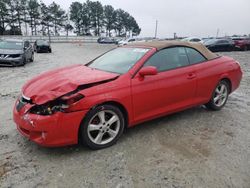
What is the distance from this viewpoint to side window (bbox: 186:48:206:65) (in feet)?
15.8

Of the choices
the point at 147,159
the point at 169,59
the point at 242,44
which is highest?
the point at 169,59

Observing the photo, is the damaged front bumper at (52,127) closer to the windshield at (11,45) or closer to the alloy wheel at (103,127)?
the alloy wheel at (103,127)

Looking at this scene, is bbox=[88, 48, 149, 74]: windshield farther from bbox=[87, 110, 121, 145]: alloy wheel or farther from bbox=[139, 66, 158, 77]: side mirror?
bbox=[87, 110, 121, 145]: alloy wheel

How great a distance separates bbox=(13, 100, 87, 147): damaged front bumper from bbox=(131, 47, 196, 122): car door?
987 mm

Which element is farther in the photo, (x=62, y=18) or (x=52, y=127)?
(x=62, y=18)

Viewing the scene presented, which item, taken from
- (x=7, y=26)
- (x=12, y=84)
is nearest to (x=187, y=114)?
(x=12, y=84)

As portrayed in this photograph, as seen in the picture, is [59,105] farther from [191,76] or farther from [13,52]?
[13,52]

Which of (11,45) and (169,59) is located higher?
(169,59)

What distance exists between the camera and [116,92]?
12.1 ft

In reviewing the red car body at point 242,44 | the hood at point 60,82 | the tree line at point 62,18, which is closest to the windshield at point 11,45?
the hood at point 60,82

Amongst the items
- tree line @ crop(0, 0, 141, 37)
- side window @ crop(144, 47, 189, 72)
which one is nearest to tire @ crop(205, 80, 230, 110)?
side window @ crop(144, 47, 189, 72)

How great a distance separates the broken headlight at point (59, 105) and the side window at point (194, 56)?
2419 millimetres

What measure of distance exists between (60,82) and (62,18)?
256ft

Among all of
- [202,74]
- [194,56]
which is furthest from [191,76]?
[194,56]
